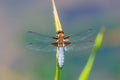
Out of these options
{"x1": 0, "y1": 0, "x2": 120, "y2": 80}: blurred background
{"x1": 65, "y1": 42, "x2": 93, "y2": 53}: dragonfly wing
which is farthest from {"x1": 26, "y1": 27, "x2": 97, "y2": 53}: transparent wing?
{"x1": 0, "y1": 0, "x2": 120, "y2": 80}: blurred background

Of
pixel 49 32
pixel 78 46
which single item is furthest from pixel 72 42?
pixel 49 32

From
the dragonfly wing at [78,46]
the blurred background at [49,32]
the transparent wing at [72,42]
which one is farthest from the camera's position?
the blurred background at [49,32]

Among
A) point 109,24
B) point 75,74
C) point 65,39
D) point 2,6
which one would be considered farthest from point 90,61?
point 2,6

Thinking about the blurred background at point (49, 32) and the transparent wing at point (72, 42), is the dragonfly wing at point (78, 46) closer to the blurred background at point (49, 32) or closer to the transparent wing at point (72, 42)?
the transparent wing at point (72, 42)

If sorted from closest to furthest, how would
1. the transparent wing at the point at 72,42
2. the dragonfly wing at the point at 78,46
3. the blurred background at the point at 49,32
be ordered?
the dragonfly wing at the point at 78,46
the transparent wing at the point at 72,42
the blurred background at the point at 49,32

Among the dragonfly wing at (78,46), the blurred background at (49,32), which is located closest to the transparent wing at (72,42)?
the dragonfly wing at (78,46)

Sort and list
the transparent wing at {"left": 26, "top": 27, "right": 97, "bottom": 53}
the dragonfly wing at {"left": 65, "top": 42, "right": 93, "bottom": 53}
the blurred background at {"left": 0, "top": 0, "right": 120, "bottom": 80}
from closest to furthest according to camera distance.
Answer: the dragonfly wing at {"left": 65, "top": 42, "right": 93, "bottom": 53} < the transparent wing at {"left": 26, "top": 27, "right": 97, "bottom": 53} < the blurred background at {"left": 0, "top": 0, "right": 120, "bottom": 80}

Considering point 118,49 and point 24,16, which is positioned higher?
point 24,16

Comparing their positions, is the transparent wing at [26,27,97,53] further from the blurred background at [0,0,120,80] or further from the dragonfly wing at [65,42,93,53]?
the blurred background at [0,0,120,80]

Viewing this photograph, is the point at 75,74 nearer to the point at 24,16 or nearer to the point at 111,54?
the point at 111,54
